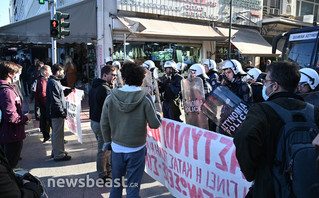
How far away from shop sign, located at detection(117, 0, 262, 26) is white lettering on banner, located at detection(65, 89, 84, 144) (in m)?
8.19

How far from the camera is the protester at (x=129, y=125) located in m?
2.66

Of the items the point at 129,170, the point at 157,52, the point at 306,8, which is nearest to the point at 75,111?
the point at 129,170

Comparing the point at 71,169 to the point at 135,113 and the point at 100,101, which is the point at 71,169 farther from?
the point at 135,113

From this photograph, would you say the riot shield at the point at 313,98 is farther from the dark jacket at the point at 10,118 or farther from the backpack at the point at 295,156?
the dark jacket at the point at 10,118

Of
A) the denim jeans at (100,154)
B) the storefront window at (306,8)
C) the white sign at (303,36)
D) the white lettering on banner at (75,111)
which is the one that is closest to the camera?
the denim jeans at (100,154)

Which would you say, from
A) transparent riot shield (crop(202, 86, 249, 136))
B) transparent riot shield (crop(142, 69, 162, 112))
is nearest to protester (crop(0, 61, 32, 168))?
transparent riot shield (crop(202, 86, 249, 136))

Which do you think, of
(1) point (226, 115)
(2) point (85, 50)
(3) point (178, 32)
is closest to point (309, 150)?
(1) point (226, 115)

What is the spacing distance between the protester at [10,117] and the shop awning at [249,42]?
12785 mm

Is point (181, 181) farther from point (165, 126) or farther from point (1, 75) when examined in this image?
point (1, 75)

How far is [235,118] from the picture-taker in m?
3.05

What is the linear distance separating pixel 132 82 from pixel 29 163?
3374 millimetres

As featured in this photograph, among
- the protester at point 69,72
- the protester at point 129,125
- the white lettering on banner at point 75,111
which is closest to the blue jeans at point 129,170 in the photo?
the protester at point 129,125

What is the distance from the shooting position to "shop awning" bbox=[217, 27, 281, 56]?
1520cm

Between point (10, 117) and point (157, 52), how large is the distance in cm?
1158
